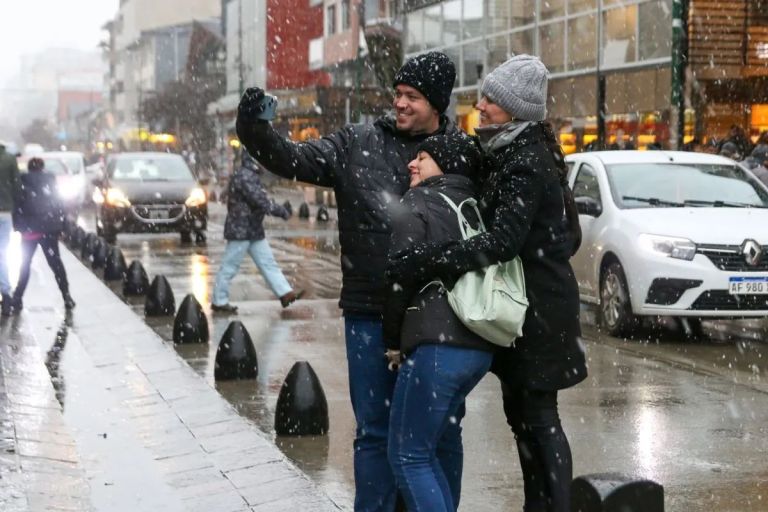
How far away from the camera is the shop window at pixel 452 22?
127 feet

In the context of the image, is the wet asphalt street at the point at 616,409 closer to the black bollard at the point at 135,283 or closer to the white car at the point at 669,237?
the white car at the point at 669,237

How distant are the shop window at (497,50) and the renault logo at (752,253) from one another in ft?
83.0

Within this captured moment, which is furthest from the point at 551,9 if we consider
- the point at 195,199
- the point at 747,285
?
the point at 747,285

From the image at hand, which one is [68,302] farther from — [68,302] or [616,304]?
[616,304]

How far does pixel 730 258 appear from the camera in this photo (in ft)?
34.7

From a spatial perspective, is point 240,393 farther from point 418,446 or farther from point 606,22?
point 606,22

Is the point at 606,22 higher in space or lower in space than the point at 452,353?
higher

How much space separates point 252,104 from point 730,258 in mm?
6876

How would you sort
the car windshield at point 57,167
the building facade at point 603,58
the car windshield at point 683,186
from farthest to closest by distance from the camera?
the car windshield at point 57,167 < the building facade at point 603,58 < the car windshield at point 683,186

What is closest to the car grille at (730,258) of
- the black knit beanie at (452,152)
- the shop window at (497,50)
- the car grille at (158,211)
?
the black knit beanie at (452,152)

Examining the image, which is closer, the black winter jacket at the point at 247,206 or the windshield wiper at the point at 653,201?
the windshield wiper at the point at 653,201

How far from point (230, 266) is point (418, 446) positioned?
29.7 ft

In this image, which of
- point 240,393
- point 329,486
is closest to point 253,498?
point 329,486

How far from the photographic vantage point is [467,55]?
3819 cm
